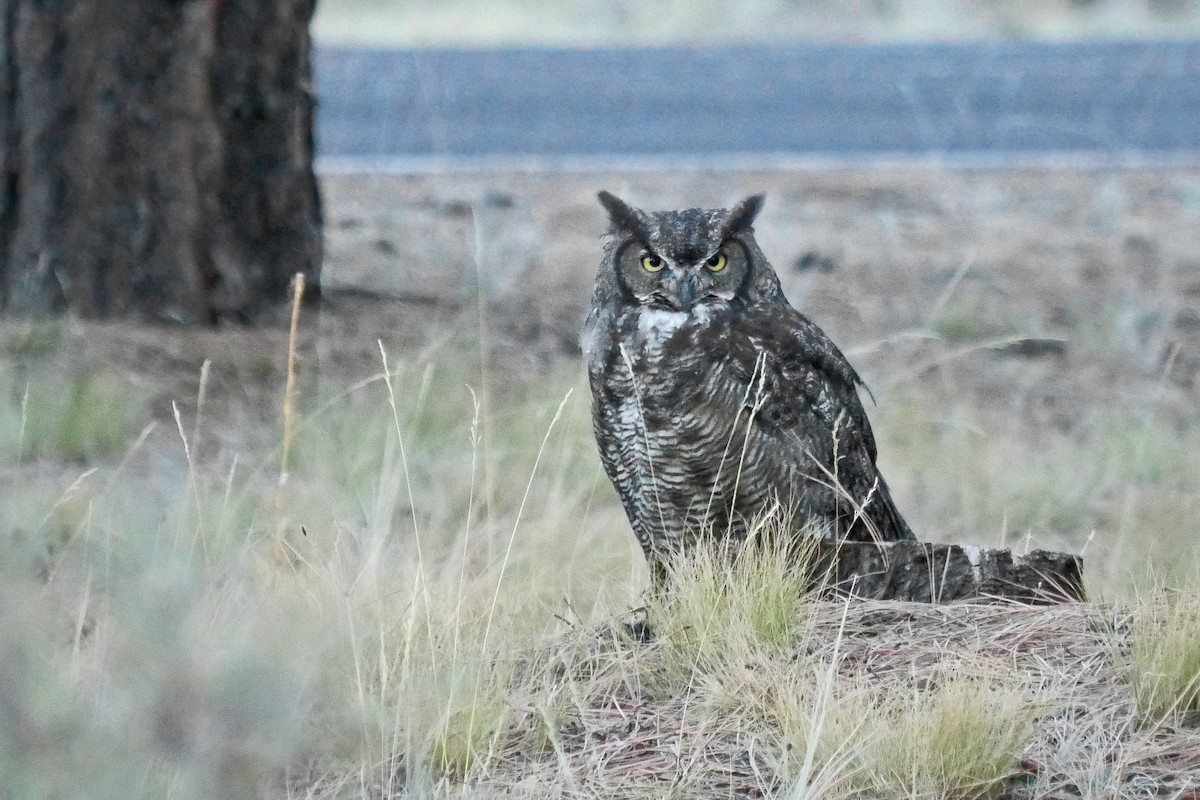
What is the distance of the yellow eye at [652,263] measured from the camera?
402cm

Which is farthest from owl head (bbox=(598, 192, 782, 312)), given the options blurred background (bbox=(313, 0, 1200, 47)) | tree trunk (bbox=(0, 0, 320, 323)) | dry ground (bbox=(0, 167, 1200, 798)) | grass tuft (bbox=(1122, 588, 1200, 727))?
blurred background (bbox=(313, 0, 1200, 47))

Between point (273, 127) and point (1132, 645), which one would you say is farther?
point (273, 127)

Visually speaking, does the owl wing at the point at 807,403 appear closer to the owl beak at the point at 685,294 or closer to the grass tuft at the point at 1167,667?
the owl beak at the point at 685,294

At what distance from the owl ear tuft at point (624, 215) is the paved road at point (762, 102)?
6720 mm

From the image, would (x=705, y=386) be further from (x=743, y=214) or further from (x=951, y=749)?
(x=951, y=749)

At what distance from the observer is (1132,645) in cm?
329

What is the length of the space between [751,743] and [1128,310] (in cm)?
429

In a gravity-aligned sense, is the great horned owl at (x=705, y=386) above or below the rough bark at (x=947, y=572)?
above

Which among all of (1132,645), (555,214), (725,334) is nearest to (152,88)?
(725,334)

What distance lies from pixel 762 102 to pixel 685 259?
1052 cm

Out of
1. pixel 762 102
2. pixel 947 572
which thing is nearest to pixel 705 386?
pixel 947 572

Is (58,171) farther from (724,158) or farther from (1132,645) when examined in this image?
(724,158)

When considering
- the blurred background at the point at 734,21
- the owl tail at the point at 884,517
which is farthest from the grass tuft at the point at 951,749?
the blurred background at the point at 734,21

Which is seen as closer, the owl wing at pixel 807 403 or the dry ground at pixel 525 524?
the dry ground at pixel 525 524
